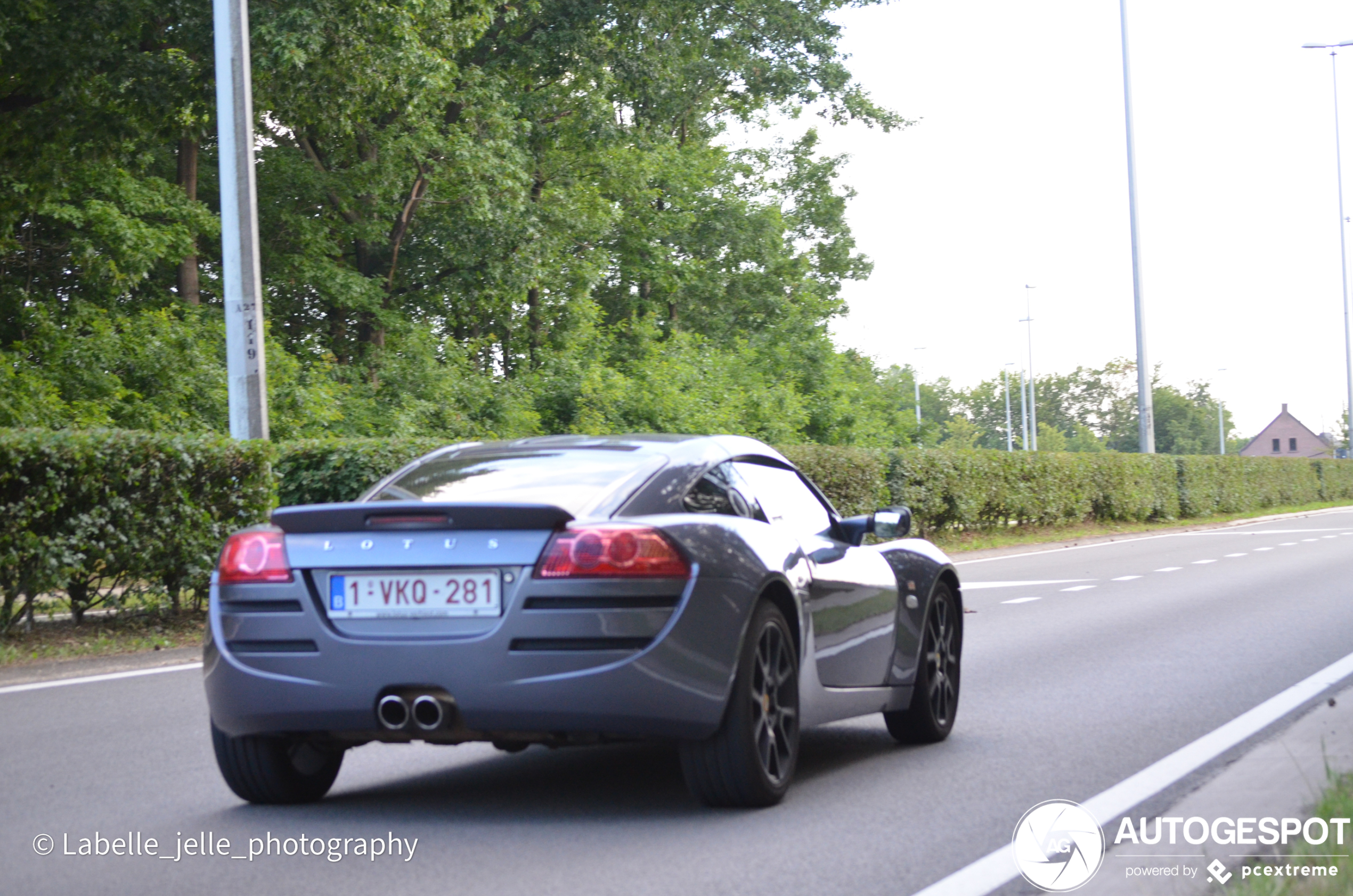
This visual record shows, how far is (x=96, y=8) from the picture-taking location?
20.5 meters

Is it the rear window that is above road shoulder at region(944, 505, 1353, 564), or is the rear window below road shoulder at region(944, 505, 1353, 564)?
above

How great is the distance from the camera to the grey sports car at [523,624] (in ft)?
16.8

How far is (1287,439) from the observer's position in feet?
595

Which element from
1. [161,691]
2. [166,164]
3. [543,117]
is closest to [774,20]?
[543,117]

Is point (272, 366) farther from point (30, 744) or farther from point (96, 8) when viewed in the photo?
point (30, 744)

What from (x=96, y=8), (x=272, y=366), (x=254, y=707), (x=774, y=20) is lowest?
(x=254, y=707)

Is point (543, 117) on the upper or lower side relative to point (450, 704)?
upper

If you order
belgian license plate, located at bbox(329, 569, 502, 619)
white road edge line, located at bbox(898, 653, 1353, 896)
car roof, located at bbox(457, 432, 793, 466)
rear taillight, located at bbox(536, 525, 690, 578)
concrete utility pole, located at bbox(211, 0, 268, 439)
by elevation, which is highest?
concrete utility pole, located at bbox(211, 0, 268, 439)

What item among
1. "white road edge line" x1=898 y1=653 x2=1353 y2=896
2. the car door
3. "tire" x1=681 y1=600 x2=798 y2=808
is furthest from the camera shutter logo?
the car door

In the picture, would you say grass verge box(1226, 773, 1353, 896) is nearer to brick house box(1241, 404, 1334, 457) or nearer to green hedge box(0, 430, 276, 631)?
green hedge box(0, 430, 276, 631)

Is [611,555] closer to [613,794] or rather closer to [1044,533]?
[613,794]

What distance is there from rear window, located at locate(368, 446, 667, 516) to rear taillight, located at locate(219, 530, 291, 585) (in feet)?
1.41

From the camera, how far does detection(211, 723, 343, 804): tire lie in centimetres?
576

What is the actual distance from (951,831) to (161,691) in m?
5.92
